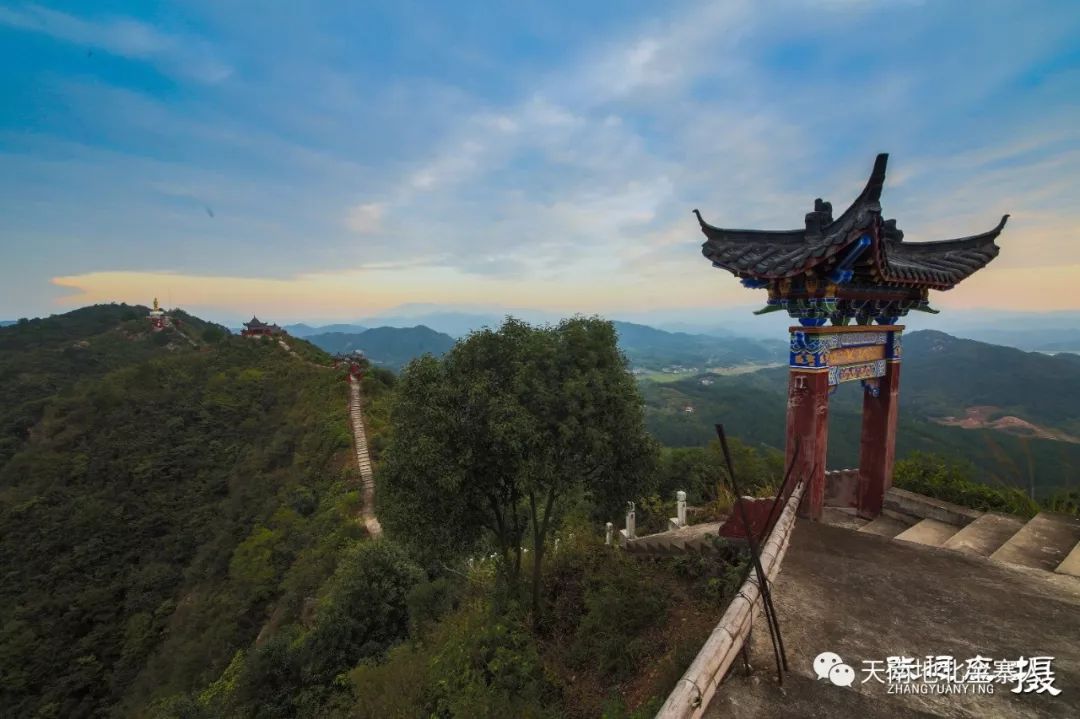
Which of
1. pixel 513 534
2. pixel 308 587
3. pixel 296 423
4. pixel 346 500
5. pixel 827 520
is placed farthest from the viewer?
pixel 296 423

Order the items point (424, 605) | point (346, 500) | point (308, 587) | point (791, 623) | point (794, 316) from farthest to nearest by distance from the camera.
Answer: point (346, 500) < point (308, 587) < point (424, 605) < point (794, 316) < point (791, 623)

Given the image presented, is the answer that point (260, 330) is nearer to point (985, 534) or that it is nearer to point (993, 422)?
point (985, 534)

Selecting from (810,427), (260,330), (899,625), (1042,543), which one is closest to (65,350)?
(260,330)

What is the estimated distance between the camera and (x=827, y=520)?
8.61 m

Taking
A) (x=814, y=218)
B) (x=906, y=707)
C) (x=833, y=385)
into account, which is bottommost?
(x=906, y=707)

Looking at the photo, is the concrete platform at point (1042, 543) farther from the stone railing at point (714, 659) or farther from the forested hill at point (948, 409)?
the forested hill at point (948, 409)

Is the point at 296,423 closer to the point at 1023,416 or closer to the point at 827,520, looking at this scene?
the point at 827,520

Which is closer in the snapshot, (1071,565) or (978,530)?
(1071,565)

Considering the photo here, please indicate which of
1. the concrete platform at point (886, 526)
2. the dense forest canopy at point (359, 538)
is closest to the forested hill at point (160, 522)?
the dense forest canopy at point (359, 538)

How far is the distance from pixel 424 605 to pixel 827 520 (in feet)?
35.4

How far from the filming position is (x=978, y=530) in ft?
24.3

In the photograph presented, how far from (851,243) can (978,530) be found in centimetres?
505

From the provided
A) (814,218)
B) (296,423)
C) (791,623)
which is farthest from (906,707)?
(296,423)

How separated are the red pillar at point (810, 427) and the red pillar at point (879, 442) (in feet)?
6.99
